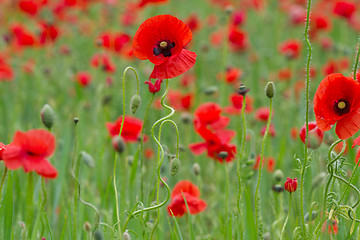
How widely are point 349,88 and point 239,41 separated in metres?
2.60

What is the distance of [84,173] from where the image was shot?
2.28 metres

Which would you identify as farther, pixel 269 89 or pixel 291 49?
pixel 291 49

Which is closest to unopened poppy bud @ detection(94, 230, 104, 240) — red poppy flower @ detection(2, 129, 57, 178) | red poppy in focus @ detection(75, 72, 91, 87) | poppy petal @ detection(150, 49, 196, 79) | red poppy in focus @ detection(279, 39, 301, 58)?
red poppy flower @ detection(2, 129, 57, 178)

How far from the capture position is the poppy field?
1.36m

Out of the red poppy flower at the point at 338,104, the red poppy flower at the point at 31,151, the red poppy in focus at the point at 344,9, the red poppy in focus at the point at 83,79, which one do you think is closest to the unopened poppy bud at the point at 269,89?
the red poppy flower at the point at 338,104

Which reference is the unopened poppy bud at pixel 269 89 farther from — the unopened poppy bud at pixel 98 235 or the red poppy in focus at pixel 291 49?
the red poppy in focus at pixel 291 49

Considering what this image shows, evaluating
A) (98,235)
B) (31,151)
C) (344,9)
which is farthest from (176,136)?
(344,9)

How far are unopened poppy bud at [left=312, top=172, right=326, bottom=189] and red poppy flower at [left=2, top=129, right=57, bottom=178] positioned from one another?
905mm

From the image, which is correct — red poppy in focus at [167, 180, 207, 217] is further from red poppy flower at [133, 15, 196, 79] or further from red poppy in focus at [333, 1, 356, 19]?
red poppy in focus at [333, 1, 356, 19]

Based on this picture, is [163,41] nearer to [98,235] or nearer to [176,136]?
[176,136]

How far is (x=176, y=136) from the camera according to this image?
5.31 feet

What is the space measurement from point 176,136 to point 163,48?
317 millimetres

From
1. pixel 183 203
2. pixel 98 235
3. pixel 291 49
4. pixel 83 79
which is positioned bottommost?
pixel 98 235

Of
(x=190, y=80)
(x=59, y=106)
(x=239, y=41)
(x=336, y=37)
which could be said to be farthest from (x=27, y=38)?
(x=336, y=37)
